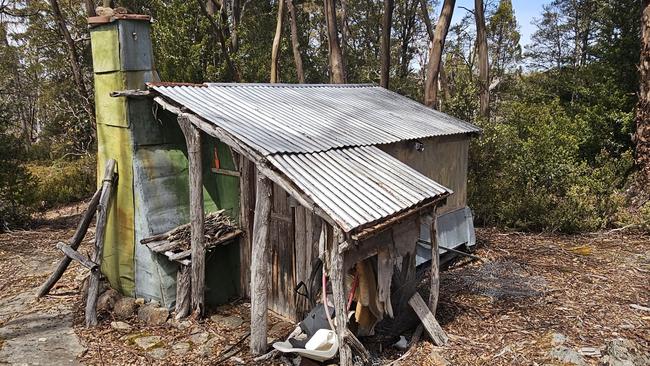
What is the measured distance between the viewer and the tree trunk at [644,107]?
12.6m

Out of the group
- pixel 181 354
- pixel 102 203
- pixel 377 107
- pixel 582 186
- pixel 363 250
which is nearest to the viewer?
pixel 363 250

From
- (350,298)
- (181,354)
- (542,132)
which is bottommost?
(181,354)

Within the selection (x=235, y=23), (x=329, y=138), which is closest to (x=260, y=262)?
(x=329, y=138)

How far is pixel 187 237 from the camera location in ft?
25.2

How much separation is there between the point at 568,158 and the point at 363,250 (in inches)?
390

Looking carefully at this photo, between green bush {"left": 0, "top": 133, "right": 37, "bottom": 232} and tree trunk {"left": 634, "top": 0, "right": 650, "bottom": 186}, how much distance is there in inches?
691

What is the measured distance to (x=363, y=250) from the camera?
548 cm

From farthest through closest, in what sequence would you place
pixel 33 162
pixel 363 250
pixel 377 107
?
pixel 33 162 → pixel 377 107 → pixel 363 250

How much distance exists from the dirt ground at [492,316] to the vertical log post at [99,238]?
0.25m

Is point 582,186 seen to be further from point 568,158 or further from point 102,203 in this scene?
point 102,203

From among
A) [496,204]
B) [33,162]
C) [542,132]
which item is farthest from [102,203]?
[33,162]

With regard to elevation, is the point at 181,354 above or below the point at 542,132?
below

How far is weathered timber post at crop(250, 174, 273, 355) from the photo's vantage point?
5.97 m

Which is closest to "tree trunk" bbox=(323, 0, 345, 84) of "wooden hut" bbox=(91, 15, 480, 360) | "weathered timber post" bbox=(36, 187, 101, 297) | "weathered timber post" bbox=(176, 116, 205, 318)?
"wooden hut" bbox=(91, 15, 480, 360)
